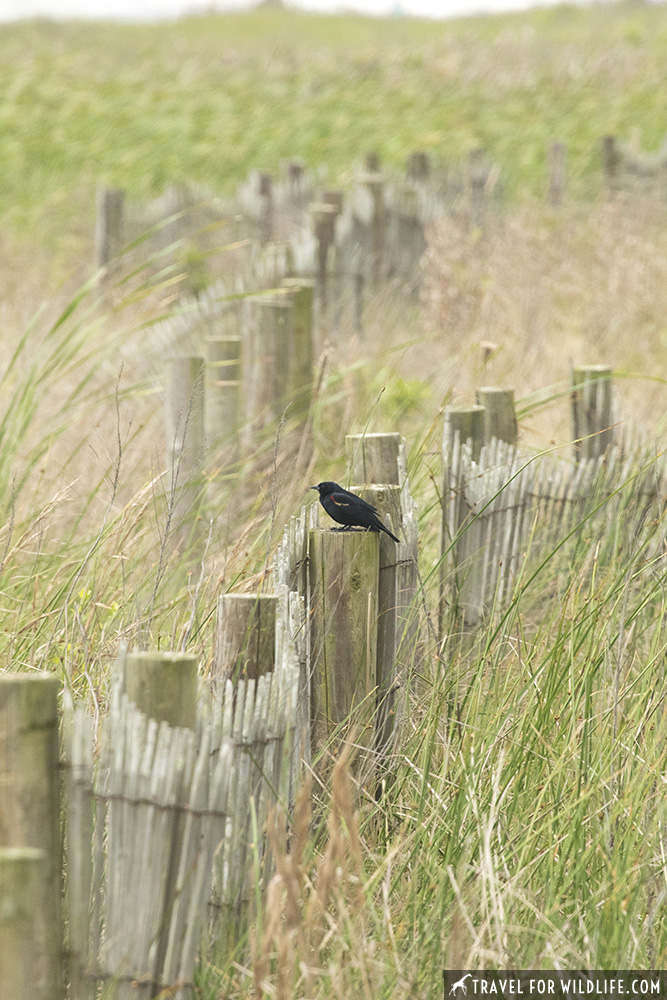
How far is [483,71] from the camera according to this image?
2162 centimetres

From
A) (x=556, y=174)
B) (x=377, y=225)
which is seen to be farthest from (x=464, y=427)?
(x=556, y=174)

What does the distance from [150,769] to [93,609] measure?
1.00 meters

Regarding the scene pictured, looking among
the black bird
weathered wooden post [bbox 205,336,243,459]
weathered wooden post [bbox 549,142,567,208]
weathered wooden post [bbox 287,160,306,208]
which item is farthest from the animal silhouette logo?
weathered wooden post [bbox 549,142,567,208]

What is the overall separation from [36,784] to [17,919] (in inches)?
8.1

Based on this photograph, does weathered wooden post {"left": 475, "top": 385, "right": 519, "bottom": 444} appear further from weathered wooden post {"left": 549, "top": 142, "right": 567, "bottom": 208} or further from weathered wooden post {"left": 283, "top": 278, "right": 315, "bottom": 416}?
weathered wooden post {"left": 549, "top": 142, "right": 567, "bottom": 208}

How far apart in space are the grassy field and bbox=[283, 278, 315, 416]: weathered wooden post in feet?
0.32

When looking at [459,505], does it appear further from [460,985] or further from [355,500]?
[460,985]

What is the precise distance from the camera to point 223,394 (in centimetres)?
380

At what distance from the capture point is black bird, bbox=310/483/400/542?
80.7 inches

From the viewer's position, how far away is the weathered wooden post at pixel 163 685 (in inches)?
55.7

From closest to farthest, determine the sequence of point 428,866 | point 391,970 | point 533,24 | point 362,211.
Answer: point 391,970
point 428,866
point 362,211
point 533,24

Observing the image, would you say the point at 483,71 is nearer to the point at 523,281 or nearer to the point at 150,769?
the point at 523,281

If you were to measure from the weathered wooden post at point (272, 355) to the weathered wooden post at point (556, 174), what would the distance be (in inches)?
354

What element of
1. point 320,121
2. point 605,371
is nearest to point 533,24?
point 320,121
